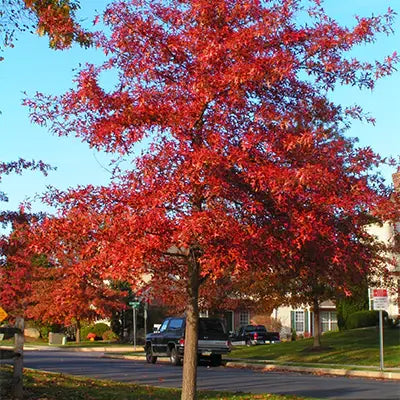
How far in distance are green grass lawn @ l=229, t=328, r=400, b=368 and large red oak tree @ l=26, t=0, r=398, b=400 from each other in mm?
15490

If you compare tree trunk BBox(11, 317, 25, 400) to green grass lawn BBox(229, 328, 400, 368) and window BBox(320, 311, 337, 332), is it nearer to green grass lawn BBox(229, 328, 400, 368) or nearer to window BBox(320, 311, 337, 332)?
green grass lawn BBox(229, 328, 400, 368)

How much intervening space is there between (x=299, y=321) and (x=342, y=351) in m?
25.8

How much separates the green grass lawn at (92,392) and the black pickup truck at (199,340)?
10721mm

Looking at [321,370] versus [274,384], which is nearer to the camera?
[274,384]

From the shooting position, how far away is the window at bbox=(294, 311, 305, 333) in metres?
53.8

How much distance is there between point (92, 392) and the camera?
1439 centimetres

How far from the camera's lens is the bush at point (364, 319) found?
1626 inches

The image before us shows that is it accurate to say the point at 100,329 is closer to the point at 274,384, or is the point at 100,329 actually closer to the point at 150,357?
the point at 150,357

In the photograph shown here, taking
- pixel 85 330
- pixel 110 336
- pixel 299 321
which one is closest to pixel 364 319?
pixel 299 321

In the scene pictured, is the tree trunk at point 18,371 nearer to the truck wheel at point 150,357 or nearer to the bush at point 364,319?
the truck wheel at point 150,357

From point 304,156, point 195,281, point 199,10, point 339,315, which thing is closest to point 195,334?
point 195,281

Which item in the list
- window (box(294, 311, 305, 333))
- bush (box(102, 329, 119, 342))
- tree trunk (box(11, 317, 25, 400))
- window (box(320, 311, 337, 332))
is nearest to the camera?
tree trunk (box(11, 317, 25, 400))

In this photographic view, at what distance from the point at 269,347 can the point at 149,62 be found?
85.9ft

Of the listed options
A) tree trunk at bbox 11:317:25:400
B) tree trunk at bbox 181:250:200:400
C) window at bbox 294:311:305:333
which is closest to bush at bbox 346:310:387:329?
window at bbox 294:311:305:333
